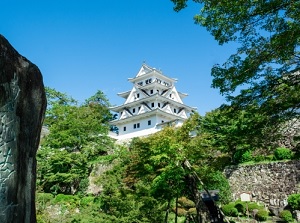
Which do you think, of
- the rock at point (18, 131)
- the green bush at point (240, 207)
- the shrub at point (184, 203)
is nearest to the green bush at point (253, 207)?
the green bush at point (240, 207)

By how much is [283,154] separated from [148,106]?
652 inches

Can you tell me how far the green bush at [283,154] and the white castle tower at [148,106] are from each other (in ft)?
40.2

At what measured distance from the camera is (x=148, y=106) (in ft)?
105

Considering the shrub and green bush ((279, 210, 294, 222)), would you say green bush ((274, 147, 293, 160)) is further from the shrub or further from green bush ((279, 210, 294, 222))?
→ the shrub

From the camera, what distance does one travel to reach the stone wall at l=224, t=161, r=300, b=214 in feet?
53.7

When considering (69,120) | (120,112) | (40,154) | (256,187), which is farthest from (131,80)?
(256,187)

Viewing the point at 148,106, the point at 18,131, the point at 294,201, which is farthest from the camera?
the point at 148,106

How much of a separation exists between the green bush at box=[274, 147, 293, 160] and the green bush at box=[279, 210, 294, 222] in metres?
4.35

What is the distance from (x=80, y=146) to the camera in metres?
22.2

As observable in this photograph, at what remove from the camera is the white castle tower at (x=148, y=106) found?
3069cm

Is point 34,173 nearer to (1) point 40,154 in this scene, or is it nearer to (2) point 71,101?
(1) point 40,154

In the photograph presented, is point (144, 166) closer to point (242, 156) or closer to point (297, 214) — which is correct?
point (297, 214)

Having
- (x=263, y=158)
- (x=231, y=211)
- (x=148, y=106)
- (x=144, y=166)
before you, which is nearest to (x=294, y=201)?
(x=231, y=211)

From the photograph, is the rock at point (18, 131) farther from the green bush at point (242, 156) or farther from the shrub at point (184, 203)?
the green bush at point (242, 156)
